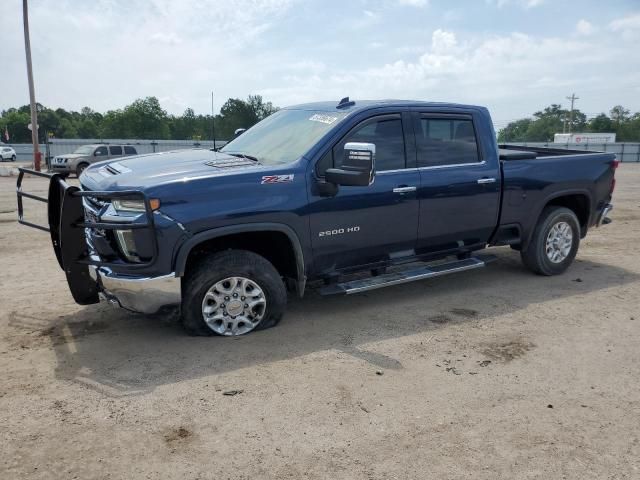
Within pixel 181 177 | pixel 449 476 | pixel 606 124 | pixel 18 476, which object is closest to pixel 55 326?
pixel 181 177

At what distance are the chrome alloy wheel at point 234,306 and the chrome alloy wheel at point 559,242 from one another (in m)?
3.68

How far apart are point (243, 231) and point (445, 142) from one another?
2.36m

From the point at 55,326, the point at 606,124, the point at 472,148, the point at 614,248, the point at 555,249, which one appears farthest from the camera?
the point at 606,124

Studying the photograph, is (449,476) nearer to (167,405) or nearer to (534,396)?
(534,396)

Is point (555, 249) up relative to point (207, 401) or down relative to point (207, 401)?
up

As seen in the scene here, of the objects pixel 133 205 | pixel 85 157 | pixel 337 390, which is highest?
pixel 85 157

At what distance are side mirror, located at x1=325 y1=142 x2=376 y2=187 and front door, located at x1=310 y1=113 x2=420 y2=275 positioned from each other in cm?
23

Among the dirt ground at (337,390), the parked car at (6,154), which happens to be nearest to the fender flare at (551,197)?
the dirt ground at (337,390)

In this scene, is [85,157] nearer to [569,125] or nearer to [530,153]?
[530,153]

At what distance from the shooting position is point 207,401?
3.47 meters

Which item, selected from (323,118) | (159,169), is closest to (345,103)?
(323,118)

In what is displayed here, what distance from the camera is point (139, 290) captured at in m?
3.98

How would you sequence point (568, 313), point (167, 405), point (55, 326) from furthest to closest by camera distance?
point (568, 313), point (55, 326), point (167, 405)

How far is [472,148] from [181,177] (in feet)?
10.1
